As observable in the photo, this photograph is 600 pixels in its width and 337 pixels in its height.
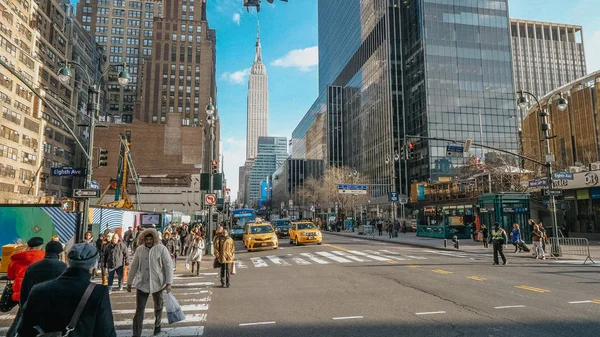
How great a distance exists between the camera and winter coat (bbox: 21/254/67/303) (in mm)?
4520

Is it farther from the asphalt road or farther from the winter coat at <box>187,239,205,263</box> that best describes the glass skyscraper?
the winter coat at <box>187,239,205,263</box>

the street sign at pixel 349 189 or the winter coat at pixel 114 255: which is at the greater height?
the street sign at pixel 349 189

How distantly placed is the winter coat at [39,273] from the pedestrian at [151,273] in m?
1.79

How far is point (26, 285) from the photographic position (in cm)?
452

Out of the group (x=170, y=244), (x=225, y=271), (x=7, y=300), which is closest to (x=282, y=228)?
(x=170, y=244)

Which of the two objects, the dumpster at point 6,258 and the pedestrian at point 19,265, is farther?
the dumpster at point 6,258

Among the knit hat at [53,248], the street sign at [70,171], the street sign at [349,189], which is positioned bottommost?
the knit hat at [53,248]

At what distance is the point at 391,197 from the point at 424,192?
5.02 m

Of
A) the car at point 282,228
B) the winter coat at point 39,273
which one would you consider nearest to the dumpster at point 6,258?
the winter coat at point 39,273

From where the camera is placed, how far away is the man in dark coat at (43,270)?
14.8 feet

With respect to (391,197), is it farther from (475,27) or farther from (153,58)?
(153,58)

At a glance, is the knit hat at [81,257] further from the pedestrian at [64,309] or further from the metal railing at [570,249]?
the metal railing at [570,249]

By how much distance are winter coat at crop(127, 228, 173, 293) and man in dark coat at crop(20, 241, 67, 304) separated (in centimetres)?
173

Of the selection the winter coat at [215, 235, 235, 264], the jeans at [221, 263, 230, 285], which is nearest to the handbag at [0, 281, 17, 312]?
the winter coat at [215, 235, 235, 264]
